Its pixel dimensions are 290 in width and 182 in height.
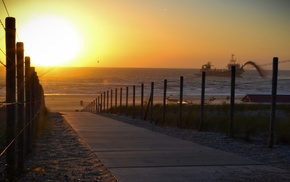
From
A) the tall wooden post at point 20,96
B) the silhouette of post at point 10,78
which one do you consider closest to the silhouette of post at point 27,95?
the tall wooden post at point 20,96

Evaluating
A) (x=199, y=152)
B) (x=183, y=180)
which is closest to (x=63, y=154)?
(x=199, y=152)

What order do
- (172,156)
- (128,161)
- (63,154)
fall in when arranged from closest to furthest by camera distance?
(128,161) → (172,156) → (63,154)

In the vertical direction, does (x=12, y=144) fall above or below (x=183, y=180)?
above

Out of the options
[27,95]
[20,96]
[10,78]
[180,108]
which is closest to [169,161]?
[20,96]

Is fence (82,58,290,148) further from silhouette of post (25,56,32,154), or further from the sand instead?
silhouette of post (25,56,32,154)

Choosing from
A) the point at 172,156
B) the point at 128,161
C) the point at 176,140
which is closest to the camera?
the point at 128,161

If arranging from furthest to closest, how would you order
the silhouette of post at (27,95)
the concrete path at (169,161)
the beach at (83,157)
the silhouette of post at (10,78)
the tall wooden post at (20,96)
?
the silhouette of post at (27,95) < the tall wooden post at (20,96) < the beach at (83,157) < the concrete path at (169,161) < the silhouette of post at (10,78)

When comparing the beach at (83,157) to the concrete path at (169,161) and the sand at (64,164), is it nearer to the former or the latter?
the sand at (64,164)

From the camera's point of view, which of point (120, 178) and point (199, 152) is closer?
point (120, 178)

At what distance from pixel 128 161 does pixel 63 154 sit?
76.2 inches

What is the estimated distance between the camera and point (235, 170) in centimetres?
793

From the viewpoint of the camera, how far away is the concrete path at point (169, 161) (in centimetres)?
744

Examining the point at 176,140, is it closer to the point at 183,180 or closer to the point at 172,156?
the point at 172,156

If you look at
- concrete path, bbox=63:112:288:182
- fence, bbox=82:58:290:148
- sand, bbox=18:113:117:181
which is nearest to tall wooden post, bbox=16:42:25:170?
sand, bbox=18:113:117:181
